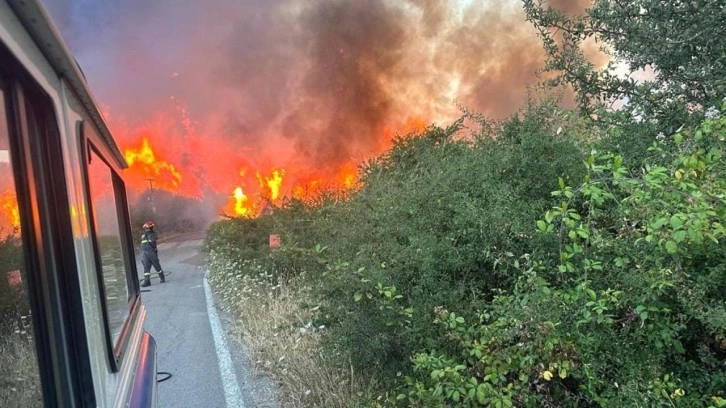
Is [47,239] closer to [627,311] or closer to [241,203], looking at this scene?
[627,311]

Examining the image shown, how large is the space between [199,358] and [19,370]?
5138 millimetres

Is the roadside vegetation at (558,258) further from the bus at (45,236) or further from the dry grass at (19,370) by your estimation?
the dry grass at (19,370)

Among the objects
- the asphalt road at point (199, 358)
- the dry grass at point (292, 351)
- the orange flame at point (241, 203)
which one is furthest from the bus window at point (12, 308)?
the orange flame at point (241, 203)

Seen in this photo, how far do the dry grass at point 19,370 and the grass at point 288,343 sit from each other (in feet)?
8.63

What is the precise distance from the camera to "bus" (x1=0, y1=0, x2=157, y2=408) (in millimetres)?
1128

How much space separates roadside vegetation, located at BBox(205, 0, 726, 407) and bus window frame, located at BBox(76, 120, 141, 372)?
4.61 ft

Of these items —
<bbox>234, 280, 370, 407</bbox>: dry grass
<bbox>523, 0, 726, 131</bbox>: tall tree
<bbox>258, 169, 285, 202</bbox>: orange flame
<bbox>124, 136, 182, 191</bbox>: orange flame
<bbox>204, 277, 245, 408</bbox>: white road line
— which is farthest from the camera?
<bbox>258, 169, 285, 202</bbox>: orange flame

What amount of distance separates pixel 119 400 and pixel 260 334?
3.98 m

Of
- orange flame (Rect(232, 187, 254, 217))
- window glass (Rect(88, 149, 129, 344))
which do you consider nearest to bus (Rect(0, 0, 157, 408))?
window glass (Rect(88, 149, 129, 344))

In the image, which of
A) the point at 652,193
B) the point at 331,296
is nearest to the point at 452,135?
the point at 331,296

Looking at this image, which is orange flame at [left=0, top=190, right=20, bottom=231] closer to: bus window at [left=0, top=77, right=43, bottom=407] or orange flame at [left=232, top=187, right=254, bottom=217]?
bus window at [left=0, top=77, right=43, bottom=407]

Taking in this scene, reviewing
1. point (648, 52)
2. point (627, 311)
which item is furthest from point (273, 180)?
point (627, 311)

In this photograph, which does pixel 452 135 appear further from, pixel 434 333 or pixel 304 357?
pixel 434 333

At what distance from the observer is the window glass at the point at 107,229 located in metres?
2.00
